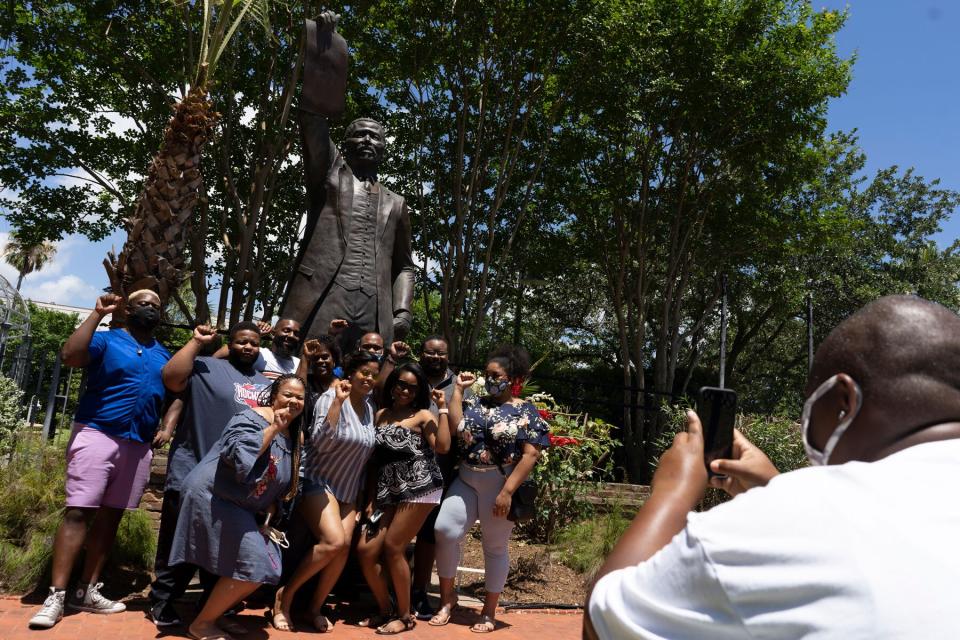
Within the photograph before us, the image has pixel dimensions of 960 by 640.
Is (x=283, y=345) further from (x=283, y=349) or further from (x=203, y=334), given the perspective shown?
(x=203, y=334)

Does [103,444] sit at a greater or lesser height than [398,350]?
lesser

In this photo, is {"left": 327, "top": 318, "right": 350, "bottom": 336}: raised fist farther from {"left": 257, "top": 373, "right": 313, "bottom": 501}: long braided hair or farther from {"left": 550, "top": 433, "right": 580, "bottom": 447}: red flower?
{"left": 550, "top": 433, "right": 580, "bottom": 447}: red flower

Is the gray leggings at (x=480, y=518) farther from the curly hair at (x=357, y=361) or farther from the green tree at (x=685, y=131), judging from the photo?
the green tree at (x=685, y=131)

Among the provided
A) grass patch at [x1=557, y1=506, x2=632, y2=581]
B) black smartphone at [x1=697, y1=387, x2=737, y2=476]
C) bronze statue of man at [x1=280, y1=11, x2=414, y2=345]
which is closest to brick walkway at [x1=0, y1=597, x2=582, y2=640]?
grass patch at [x1=557, y1=506, x2=632, y2=581]

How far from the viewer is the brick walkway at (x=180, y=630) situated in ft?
14.3

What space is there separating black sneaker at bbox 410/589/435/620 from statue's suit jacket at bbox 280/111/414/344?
196 cm

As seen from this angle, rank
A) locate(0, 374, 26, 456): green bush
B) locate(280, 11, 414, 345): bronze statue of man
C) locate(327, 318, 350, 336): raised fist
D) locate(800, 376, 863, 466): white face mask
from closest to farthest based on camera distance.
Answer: locate(800, 376, 863, 466): white face mask → locate(327, 318, 350, 336): raised fist → locate(280, 11, 414, 345): bronze statue of man → locate(0, 374, 26, 456): green bush

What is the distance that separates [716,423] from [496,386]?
3.78 meters

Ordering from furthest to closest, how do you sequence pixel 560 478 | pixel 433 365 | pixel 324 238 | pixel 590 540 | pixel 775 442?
pixel 775 442 < pixel 560 478 < pixel 590 540 < pixel 324 238 < pixel 433 365

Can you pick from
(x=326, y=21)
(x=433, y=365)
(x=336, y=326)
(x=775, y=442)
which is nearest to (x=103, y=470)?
(x=336, y=326)

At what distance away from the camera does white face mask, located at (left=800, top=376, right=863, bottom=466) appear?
122 centimetres

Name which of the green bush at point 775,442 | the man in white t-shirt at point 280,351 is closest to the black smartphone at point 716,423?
the man in white t-shirt at point 280,351

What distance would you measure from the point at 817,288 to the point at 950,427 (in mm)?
25886

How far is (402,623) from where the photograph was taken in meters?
5.04
